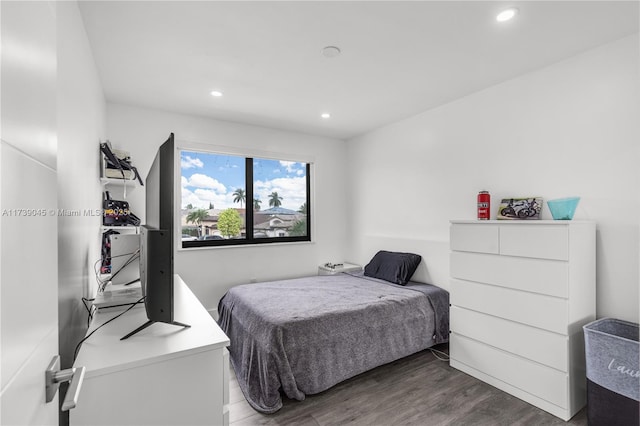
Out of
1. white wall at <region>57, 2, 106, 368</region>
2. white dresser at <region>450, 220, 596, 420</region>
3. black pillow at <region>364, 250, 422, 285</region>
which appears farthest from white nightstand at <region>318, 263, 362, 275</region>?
white wall at <region>57, 2, 106, 368</region>

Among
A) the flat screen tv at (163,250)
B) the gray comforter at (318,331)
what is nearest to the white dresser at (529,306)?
the gray comforter at (318,331)

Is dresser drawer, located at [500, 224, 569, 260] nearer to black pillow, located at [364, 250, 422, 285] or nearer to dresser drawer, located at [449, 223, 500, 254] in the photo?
dresser drawer, located at [449, 223, 500, 254]

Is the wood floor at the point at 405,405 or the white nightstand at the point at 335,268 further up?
the white nightstand at the point at 335,268

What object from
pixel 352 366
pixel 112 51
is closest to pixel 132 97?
pixel 112 51

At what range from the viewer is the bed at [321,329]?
87.0 inches

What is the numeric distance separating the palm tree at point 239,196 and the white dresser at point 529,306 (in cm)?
266

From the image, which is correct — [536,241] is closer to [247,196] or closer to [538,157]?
[538,157]

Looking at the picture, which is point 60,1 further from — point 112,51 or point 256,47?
point 256,47

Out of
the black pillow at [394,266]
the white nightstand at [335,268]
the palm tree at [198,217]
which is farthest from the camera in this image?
the white nightstand at [335,268]

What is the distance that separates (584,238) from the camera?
6.98ft

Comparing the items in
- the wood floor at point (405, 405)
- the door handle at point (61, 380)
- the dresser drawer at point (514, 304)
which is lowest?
the wood floor at point (405, 405)

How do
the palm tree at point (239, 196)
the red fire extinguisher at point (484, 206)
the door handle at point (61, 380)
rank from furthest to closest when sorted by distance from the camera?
the palm tree at point (239, 196) → the red fire extinguisher at point (484, 206) → the door handle at point (61, 380)

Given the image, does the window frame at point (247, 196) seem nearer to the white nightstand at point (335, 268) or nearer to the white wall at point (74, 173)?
the white nightstand at point (335, 268)

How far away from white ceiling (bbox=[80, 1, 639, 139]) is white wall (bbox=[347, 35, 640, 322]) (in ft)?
0.69
